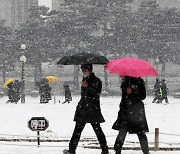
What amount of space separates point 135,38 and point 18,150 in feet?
125

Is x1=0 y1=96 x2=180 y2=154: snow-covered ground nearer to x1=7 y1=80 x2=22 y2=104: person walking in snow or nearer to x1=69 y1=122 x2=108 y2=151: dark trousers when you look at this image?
x1=69 y1=122 x2=108 y2=151: dark trousers

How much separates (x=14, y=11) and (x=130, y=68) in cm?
6001

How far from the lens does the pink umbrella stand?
7945 millimetres

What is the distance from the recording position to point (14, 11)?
66.8m

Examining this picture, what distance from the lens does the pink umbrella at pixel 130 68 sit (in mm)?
7945

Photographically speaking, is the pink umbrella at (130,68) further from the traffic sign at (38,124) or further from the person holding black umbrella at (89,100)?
the traffic sign at (38,124)

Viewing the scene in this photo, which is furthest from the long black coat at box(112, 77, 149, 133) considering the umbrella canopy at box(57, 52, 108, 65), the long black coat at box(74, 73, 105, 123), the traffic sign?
the traffic sign

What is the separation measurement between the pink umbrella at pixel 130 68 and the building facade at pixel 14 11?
58.1 meters

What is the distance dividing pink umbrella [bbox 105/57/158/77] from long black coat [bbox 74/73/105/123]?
0.35m

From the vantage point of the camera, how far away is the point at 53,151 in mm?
9188

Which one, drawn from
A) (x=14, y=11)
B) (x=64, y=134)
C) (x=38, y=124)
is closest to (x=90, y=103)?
(x=38, y=124)

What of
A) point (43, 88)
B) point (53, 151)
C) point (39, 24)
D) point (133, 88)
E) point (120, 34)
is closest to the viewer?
point (133, 88)

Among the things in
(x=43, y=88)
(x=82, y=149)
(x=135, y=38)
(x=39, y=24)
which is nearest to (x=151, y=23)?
(x=135, y=38)

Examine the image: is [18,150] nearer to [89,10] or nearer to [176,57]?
[89,10]
